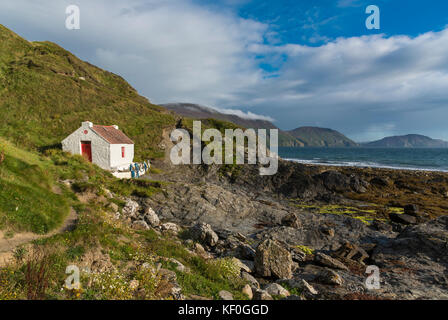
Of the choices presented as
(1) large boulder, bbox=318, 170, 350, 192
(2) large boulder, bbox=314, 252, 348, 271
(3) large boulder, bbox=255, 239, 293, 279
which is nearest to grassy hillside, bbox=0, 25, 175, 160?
(1) large boulder, bbox=318, 170, 350, 192

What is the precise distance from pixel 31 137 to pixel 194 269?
1513 inches

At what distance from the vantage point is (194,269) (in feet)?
34.1

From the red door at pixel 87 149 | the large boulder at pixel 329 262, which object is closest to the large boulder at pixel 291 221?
the large boulder at pixel 329 262

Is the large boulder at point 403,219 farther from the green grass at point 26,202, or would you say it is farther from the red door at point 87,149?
the red door at point 87,149

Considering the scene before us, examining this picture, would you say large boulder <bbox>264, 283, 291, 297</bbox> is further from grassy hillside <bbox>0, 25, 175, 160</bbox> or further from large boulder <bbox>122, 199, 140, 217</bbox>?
grassy hillside <bbox>0, 25, 175, 160</bbox>

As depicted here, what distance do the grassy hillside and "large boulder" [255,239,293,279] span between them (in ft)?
114

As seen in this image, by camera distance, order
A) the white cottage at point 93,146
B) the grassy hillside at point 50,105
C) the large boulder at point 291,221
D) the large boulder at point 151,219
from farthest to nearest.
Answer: the grassy hillside at point 50,105 < the white cottage at point 93,146 < the large boulder at point 291,221 < the large boulder at point 151,219

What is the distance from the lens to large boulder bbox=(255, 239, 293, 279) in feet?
40.3

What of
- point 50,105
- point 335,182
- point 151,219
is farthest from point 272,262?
point 50,105

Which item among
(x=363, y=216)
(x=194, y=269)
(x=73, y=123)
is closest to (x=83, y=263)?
(x=194, y=269)

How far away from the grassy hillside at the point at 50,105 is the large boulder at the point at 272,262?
3461 cm

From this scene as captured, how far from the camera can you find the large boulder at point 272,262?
12281 mm

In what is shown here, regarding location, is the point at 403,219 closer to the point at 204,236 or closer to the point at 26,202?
the point at 204,236
